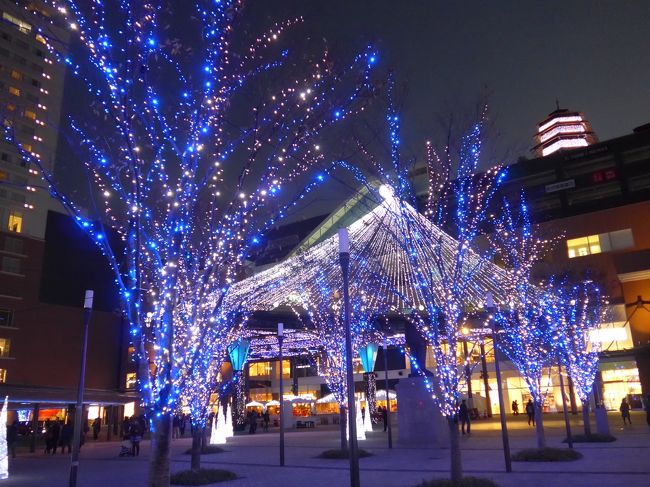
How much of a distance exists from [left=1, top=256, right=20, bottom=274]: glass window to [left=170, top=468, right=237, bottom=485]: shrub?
4030cm

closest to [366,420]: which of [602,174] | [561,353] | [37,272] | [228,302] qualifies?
[561,353]

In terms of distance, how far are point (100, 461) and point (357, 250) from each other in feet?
42.8

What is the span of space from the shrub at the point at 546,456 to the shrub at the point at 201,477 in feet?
25.9

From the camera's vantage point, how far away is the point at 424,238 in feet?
44.3

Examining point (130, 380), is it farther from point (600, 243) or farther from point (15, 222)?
point (600, 243)

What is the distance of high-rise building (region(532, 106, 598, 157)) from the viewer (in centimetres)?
8144

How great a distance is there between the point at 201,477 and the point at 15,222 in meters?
45.8

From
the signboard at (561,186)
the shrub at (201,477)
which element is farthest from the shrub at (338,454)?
the signboard at (561,186)

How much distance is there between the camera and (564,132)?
81750mm

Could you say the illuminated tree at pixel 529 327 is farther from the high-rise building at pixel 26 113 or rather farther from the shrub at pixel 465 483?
the high-rise building at pixel 26 113

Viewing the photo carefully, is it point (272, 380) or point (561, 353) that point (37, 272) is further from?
point (561, 353)

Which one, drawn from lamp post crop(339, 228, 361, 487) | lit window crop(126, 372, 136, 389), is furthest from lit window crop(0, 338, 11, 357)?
lamp post crop(339, 228, 361, 487)

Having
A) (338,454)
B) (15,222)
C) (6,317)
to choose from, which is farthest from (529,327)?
(15,222)

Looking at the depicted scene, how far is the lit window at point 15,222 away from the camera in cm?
5062
